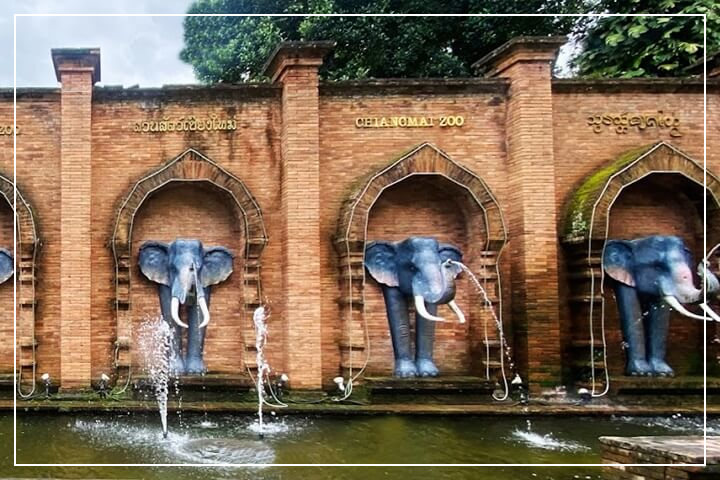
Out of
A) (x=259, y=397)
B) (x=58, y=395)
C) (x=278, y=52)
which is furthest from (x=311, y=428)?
(x=278, y=52)

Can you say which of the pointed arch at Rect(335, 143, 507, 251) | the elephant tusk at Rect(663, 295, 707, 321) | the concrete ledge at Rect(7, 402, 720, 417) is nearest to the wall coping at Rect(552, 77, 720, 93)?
the pointed arch at Rect(335, 143, 507, 251)

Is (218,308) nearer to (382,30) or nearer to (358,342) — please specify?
(358,342)

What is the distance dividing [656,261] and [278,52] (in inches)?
287

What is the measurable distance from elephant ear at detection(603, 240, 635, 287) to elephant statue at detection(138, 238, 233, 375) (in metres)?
6.44

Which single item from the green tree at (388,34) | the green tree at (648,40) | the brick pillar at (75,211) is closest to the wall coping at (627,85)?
the green tree at (648,40)

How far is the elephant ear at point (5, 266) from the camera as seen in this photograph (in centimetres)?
1138

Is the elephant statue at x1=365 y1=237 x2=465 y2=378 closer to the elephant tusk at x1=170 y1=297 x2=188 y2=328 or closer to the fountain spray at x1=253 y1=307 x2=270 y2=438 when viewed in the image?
the fountain spray at x1=253 y1=307 x2=270 y2=438

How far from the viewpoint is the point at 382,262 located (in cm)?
1174

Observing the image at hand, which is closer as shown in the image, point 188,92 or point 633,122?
point 188,92

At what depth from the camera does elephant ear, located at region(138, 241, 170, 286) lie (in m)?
11.5

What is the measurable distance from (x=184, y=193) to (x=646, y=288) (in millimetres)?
8056

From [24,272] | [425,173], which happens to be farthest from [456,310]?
[24,272]

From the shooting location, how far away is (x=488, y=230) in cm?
1153

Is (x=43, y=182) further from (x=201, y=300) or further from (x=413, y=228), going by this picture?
(x=413, y=228)
